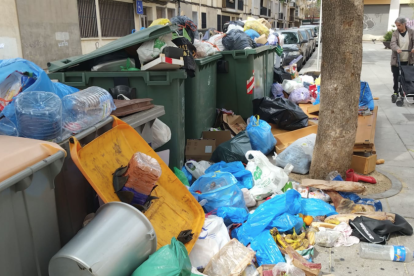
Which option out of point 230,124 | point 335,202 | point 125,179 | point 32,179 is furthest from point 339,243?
point 230,124

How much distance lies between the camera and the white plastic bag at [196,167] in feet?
14.3

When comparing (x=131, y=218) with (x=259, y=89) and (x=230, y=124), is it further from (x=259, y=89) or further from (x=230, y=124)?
(x=259, y=89)

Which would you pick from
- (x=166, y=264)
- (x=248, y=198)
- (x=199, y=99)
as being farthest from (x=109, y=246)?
(x=199, y=99)

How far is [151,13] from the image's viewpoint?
20.5 metres

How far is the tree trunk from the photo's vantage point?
12.6 feet

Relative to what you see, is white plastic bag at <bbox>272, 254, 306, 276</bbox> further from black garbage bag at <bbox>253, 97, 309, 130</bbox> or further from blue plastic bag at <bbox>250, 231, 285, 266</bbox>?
black garbage bag at <bbox>253, 97, 309, 130</bbox>

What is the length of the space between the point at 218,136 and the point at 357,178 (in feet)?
6.23

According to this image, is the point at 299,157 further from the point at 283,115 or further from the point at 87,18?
the point at 87,18

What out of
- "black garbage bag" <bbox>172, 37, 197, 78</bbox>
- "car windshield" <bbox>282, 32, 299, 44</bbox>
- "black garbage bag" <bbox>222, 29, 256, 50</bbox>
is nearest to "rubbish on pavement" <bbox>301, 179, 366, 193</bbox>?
"black garbage bag" <bbox>172, 37, 197, 78</bbox>

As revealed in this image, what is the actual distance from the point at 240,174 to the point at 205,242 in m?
1.40

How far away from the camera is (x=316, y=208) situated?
357 cm

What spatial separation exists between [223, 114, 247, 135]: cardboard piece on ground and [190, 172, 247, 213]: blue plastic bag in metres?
2.21

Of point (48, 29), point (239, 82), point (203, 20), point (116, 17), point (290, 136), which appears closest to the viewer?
point (290, 136)

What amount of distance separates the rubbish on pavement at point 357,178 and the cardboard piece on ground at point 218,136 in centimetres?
171
